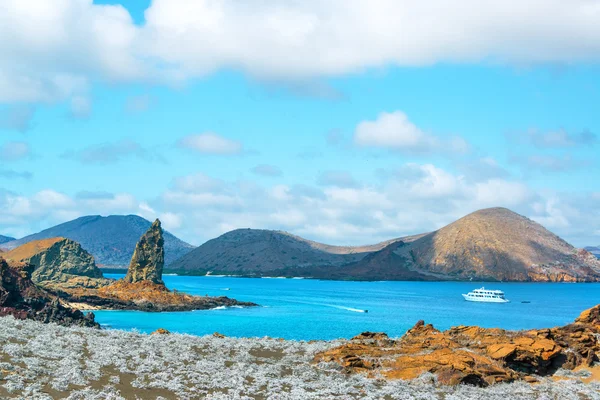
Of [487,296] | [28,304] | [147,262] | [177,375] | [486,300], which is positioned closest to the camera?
[177,375]

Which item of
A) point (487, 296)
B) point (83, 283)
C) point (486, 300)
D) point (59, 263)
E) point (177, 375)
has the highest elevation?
point (59, 263)

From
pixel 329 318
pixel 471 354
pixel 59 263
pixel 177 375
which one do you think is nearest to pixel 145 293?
pixel 59 263

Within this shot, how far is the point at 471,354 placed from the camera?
2405 centimetres

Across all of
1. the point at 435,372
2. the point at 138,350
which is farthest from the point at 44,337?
the point at 435,372

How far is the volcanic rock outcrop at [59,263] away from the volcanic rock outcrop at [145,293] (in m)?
12.3

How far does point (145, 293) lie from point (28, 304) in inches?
1624

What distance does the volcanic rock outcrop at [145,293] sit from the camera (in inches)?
3981

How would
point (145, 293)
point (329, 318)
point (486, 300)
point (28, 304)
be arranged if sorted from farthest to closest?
point (486, 300) → point (145, 293) → point (329, 318) → point (28, 304)

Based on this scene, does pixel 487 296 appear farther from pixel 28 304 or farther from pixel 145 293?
pixel 28 304

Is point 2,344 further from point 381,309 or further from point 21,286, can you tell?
point 381,309

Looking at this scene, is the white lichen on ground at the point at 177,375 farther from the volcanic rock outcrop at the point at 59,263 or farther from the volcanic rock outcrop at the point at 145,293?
the volcanic rock outcrop at the point at 59,263

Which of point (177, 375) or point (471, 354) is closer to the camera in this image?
point (177, 375)

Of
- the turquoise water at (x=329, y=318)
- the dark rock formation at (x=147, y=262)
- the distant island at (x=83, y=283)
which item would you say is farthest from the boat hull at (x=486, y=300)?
the dark rock formation at (x=147, y=262)

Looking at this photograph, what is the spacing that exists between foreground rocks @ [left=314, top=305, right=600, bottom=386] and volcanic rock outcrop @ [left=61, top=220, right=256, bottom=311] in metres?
80.4
